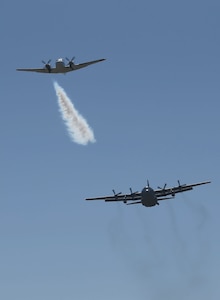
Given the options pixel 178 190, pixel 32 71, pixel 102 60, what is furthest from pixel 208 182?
pixel 32 71

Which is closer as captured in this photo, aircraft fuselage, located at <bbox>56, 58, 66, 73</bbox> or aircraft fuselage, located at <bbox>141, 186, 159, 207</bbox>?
aircraft fuselage, located at <bbox>141, 186, 159, 207</bbox>

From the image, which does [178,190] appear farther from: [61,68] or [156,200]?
[61,68]

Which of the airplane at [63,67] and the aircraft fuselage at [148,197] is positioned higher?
the airplane at [63,67]

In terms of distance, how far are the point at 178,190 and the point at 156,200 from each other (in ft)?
52.0

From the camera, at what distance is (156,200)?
591ft

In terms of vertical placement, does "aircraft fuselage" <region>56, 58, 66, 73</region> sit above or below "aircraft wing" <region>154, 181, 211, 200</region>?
above

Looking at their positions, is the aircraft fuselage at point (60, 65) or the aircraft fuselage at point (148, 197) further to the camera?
the aircraft fuselage at point (60, 65)

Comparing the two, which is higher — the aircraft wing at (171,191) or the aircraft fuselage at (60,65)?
the aircraft fuselage at (60,65)

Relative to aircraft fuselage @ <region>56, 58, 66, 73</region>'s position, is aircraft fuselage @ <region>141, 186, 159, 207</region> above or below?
below

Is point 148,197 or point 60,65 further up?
point 60,65

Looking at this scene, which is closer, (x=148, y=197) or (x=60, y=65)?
(x=148, y=197)

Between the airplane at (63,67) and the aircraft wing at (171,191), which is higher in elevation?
the airplane at (63,67)

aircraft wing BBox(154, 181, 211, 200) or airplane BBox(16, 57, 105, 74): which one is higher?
airplane BBox(16, 57, 105, 74)

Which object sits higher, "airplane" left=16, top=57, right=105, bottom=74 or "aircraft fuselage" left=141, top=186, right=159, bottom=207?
"airplane" left=16, top=57, right=105, bottom=74
